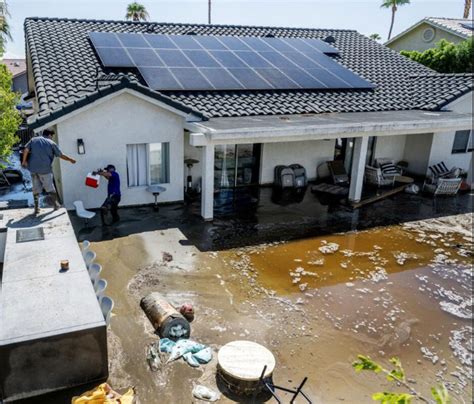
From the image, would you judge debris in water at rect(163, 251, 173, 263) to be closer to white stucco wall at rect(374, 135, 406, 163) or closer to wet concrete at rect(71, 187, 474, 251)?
wet concrete at rect(71, 187, 474, 251)

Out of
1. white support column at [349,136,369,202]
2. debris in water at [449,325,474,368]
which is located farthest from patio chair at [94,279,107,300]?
white support column at [349,136,369,202]

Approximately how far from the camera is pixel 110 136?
1217 centimetres

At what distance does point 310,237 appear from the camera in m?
11.8

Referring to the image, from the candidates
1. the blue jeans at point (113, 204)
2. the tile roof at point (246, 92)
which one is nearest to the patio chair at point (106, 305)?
the blue jeans at point (113, 204)

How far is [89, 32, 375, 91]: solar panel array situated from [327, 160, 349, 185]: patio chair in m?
3.05

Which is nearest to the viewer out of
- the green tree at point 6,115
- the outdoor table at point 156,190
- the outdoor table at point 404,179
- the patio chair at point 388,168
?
the green tree at point 6,115

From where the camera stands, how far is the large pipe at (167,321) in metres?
7.15

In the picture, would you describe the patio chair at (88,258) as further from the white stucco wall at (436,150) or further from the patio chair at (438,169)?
the white stucco wall at (436,150)

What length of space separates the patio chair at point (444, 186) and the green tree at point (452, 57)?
13707 millimetres

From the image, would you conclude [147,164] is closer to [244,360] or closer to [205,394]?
[244,360]

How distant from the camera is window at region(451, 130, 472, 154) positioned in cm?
1806

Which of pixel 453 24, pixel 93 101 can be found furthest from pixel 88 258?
pixel 453 24

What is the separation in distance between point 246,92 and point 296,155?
3.04 meters

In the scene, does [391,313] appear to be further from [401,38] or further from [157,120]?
[401,38]
